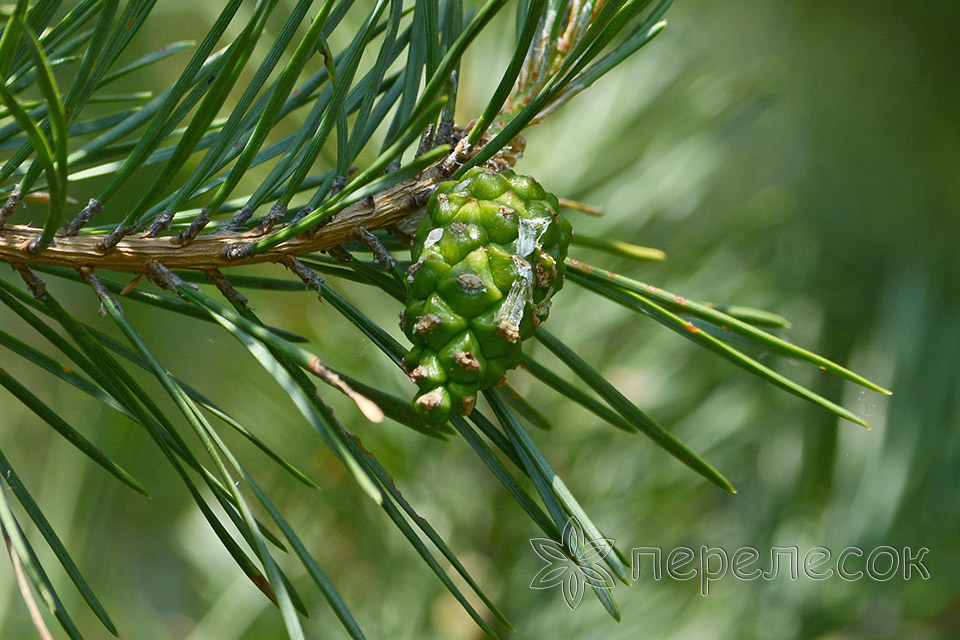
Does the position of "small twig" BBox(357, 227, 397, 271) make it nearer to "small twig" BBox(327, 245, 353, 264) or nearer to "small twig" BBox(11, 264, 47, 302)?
"small twig" BBox(327, 245, 353, 264)

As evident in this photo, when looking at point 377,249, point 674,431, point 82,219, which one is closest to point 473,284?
point 377,249

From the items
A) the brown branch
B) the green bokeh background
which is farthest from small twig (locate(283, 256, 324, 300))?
the green bokeh background

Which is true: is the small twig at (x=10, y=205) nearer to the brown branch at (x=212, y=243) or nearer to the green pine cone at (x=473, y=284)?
the brown branch at (x=212, y=243)

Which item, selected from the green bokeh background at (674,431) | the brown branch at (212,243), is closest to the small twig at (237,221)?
the brown branch at (212,243)

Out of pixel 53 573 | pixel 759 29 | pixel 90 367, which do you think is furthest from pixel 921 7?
pixel 53 573

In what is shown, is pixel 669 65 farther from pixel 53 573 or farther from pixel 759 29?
pixel 53 573

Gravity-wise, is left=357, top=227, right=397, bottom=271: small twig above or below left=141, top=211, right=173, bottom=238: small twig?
below
